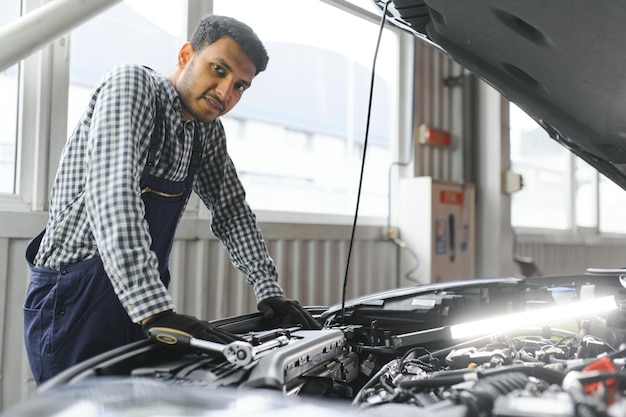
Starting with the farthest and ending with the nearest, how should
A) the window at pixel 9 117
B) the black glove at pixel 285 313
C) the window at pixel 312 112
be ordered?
the window at pixel 312 112 → the window at pixel 9 117 → the black glove at pixel 285 313

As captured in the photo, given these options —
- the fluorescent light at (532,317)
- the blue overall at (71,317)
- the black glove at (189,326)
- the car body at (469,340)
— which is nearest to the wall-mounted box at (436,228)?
the car body at (469,340)

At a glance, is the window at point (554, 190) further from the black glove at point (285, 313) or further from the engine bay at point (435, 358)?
the black glove at point (285, 313)

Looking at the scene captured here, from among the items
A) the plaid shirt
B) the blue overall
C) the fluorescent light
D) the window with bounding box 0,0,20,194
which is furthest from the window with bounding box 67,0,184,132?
the fluorescent light

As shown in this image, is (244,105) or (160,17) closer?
(160,17)

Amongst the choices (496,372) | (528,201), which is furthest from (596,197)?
(496,372)

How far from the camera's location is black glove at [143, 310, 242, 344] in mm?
1174

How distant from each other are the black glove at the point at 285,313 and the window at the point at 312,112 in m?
1.85

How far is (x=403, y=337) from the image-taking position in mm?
1554

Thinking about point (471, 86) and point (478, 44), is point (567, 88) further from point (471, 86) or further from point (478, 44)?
point (471, 86)

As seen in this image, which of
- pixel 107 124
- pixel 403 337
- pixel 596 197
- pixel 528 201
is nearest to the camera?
pixel 107 124

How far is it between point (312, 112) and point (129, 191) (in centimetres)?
267

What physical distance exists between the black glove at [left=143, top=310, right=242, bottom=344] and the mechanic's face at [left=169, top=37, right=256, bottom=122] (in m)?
0.63

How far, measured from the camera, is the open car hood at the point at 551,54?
Answer: 1088mm

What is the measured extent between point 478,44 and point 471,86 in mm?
3716
